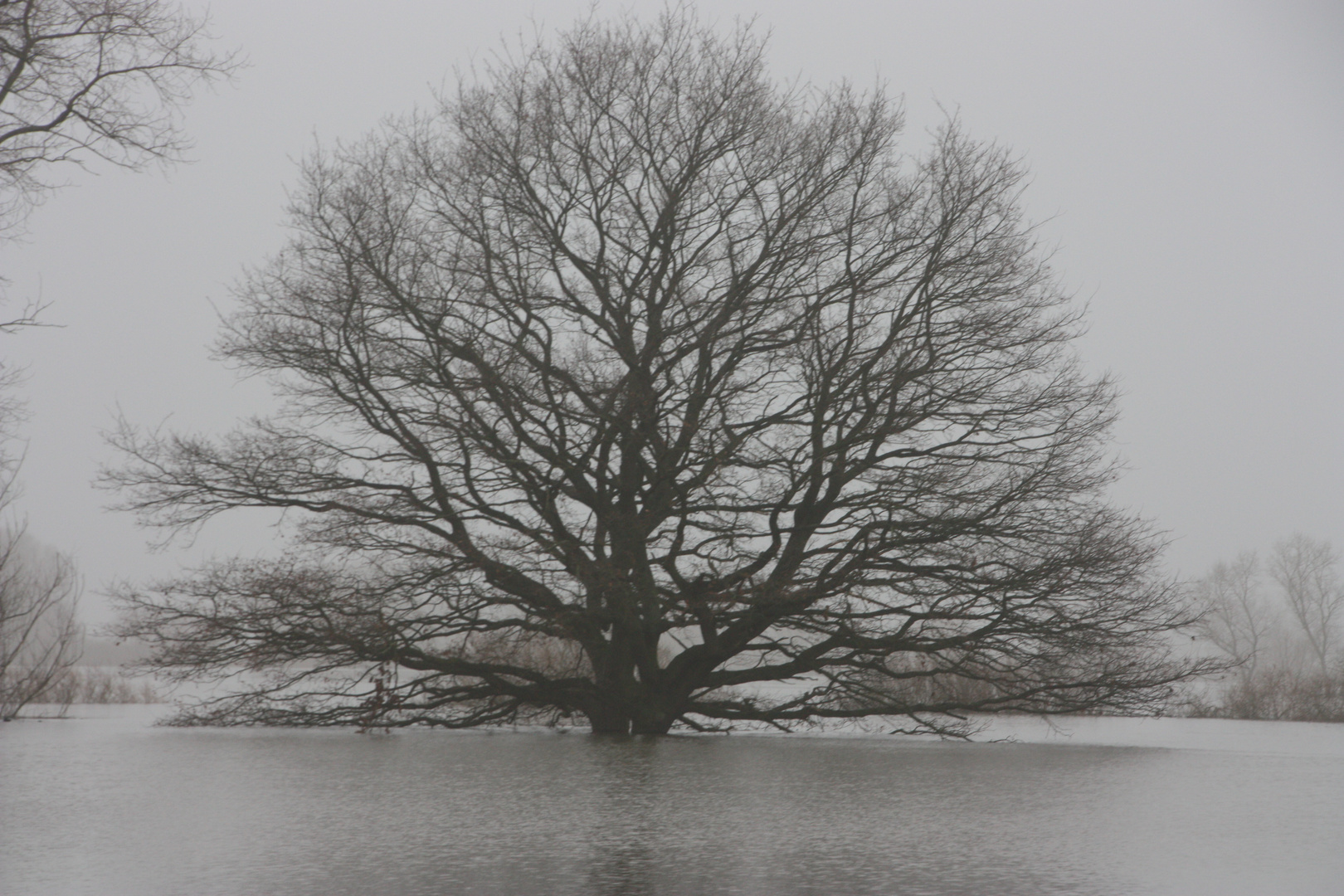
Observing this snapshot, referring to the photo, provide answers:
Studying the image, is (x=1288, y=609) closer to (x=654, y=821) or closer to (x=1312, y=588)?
(x=1312, y=588)

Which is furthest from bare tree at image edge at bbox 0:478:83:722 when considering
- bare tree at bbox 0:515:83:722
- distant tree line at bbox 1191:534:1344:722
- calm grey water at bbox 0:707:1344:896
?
distant tree line at bbox 1191:534:1344:722

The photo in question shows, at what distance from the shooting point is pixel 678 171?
45.2ft

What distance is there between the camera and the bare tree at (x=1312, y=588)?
4872 cm

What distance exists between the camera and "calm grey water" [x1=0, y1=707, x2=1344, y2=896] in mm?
4422

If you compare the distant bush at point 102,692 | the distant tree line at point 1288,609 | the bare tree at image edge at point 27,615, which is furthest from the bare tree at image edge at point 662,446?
the distant tree line at point 1288,609

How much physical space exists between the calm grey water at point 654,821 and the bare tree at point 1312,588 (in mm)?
43960

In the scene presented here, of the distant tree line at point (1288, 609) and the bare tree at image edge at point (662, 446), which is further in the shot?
the distant tree line at point (1288, 609)

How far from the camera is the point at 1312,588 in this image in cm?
4959

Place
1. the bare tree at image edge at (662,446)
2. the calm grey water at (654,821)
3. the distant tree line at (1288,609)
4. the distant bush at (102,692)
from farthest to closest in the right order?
the distant tree line at (1288,609) → the distant bush at (102,692) → the bare tree at image edge at (662,446) → the calm grey water at (654,821)

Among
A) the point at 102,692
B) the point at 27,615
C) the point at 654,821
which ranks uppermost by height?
the point at 27,615

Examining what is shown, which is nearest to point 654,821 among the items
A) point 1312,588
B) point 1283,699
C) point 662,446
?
point 662,446

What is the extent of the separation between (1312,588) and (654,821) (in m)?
52.7

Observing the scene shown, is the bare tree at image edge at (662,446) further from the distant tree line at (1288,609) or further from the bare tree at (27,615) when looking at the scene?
the distant tree line at (1288,609)

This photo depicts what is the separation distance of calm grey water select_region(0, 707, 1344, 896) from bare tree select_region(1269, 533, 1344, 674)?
4396 centimetres
